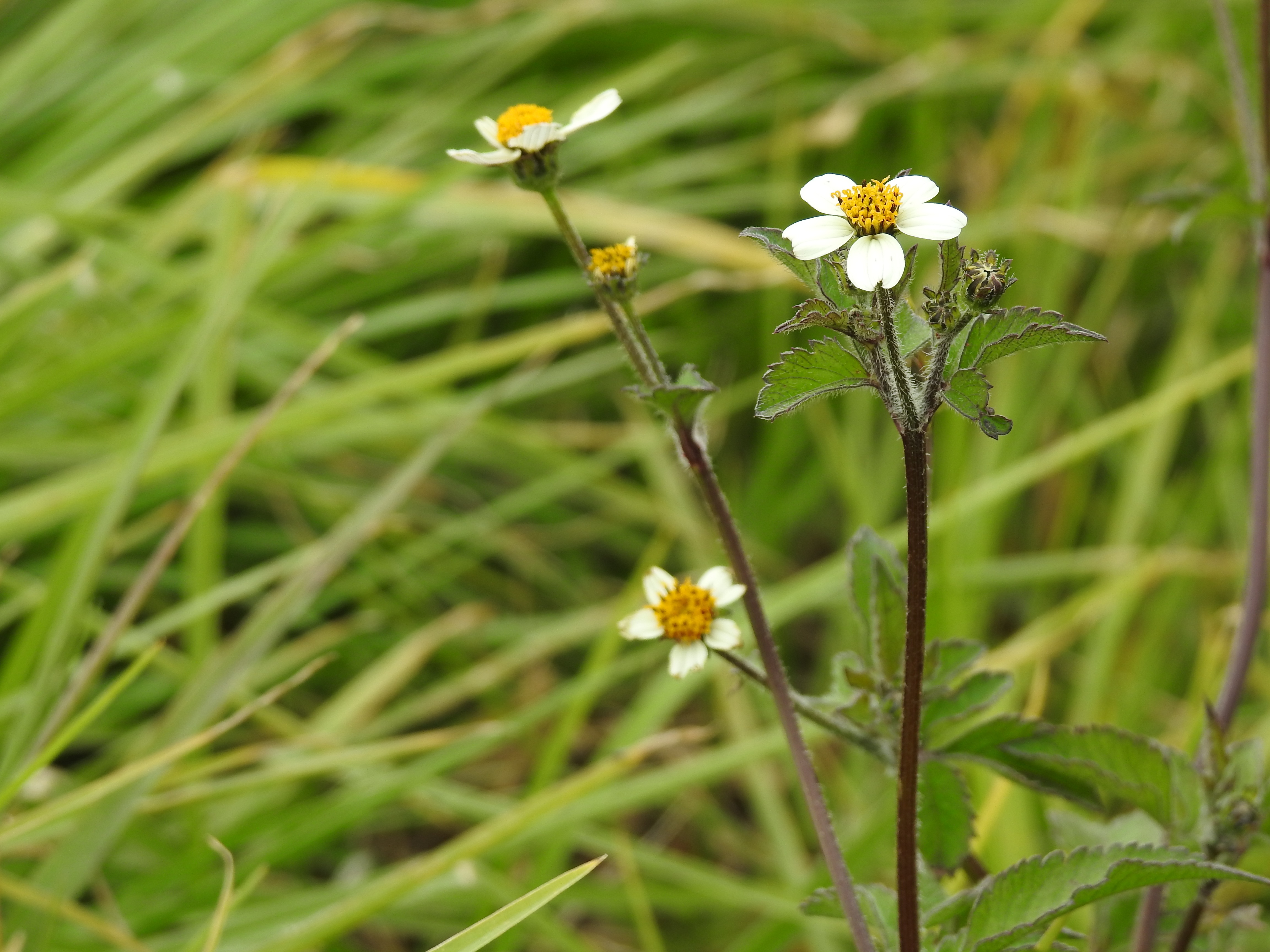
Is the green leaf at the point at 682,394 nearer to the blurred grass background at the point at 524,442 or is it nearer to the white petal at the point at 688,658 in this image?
the white petal at the point at 688,658

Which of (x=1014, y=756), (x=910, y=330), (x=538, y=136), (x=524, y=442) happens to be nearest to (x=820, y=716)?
(x=1014, y=756)

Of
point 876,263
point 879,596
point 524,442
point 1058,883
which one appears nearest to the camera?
point 876,263

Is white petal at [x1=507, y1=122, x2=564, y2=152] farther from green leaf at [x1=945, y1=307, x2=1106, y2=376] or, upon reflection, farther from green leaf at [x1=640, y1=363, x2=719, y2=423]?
green leaf at [x1=945, y1=307, x2=1106, y2=376]

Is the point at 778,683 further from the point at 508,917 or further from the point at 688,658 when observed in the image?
the point at 508,917

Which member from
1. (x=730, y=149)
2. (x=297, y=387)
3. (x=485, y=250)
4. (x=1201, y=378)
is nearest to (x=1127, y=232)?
(x=1201, y=378)

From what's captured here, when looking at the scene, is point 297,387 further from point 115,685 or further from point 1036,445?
point 1036,445

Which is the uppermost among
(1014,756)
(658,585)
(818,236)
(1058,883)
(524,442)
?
(524,442)

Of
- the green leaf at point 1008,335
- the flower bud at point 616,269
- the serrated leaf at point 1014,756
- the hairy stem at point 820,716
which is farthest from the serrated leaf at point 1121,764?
the flower bud at point 616,269
